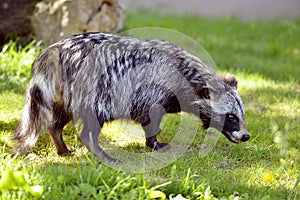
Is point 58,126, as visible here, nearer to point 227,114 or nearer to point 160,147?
point 160,147

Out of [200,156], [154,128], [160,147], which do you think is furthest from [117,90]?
[200,156]

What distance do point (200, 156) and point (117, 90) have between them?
89cm

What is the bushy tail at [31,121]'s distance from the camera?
4.55m

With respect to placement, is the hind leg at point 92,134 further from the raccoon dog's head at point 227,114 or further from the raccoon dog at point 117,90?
the raccoon dog's head at point 227,114

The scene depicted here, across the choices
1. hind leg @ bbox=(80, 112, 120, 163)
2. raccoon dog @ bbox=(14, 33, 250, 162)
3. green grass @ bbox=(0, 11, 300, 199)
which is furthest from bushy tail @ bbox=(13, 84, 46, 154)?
hind leg @ bbox=(80, 112, 120, 163)

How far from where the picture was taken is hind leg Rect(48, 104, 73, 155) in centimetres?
458

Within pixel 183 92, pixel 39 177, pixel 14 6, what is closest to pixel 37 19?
pixel 14 6

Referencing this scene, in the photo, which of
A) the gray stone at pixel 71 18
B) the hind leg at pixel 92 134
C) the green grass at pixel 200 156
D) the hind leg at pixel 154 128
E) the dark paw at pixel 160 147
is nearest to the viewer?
the green grass at pixel 200 156

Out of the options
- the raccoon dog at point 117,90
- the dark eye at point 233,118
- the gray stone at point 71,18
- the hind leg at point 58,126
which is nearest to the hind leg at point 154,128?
the raccoon dog at point 117,90

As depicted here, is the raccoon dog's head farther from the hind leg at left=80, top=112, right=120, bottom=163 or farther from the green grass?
the hind leg at left=80, top=112, right=120, bottom=163

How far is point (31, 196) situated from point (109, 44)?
59.0 inches

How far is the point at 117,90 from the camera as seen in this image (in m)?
4.59

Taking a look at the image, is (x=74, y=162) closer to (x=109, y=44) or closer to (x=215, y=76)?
(x=109, y=44)

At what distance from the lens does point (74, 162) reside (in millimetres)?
4551
